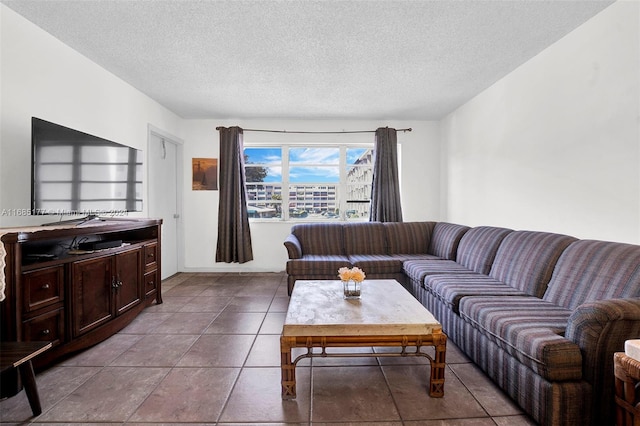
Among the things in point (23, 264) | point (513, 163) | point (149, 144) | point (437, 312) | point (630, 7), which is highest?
point (630, 7)

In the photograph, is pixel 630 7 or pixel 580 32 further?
pixel 580 32

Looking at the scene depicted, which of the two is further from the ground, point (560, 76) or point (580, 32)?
point (580, 32)

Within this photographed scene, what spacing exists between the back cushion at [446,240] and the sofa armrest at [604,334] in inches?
84.5

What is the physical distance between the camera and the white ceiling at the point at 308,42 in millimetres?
2172

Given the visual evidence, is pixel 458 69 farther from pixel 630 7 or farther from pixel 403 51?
pixel 630 7

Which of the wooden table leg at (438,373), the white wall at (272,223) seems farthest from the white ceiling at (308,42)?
the wooden table leg at (438,373)

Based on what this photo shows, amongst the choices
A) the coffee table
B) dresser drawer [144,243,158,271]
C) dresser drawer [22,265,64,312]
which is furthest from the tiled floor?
dresser drawer [144,243,158,271]

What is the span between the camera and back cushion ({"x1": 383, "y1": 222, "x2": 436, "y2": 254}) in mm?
4156

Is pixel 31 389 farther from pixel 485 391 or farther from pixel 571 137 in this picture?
pixel 571 137

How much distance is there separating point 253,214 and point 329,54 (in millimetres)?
2939

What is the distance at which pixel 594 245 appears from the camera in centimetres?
198

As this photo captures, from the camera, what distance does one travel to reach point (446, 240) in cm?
373

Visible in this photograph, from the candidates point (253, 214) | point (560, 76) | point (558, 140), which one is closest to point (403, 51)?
point (560, 76)

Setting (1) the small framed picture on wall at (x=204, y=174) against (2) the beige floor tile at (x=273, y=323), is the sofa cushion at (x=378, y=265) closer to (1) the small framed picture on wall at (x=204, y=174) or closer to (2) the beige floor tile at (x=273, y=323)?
(2) the beige floor tile at (x=273, y=323)
